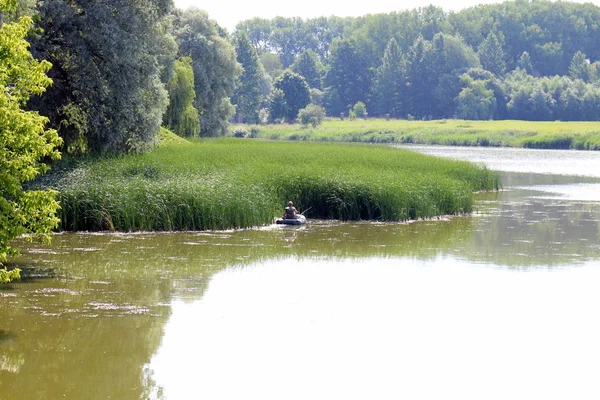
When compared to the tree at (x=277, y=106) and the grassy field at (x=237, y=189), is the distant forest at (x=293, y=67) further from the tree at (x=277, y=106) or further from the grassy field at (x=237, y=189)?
the grassy field at (x=237, y=189)

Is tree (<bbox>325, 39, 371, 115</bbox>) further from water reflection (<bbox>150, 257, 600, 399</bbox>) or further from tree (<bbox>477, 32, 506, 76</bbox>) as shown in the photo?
water reflection (<bbox>150, 257, 600, 399</bbox>)

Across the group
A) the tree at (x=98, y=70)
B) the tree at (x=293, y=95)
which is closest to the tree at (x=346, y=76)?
the tree at (x=293, y=95)

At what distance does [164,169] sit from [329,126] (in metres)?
90.4

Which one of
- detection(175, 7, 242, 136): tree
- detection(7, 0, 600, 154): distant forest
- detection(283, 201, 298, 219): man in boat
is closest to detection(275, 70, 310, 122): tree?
detection(7, 0, 600, 154): distant forest

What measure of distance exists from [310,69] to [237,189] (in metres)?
130

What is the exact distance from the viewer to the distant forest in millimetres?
27906

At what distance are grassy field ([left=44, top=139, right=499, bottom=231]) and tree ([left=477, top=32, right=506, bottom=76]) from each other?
11697cm

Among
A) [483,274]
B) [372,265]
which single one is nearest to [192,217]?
[372,265]

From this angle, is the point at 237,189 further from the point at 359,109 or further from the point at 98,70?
the point at 359,109

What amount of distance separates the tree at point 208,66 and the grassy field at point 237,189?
2371 centimetres

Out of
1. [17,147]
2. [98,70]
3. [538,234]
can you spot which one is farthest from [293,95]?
[17,147]

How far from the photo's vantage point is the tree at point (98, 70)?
27.5 m

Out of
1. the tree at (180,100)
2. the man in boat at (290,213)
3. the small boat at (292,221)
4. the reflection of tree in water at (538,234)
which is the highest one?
the tree at (180,100)

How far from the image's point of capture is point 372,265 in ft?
63.9
